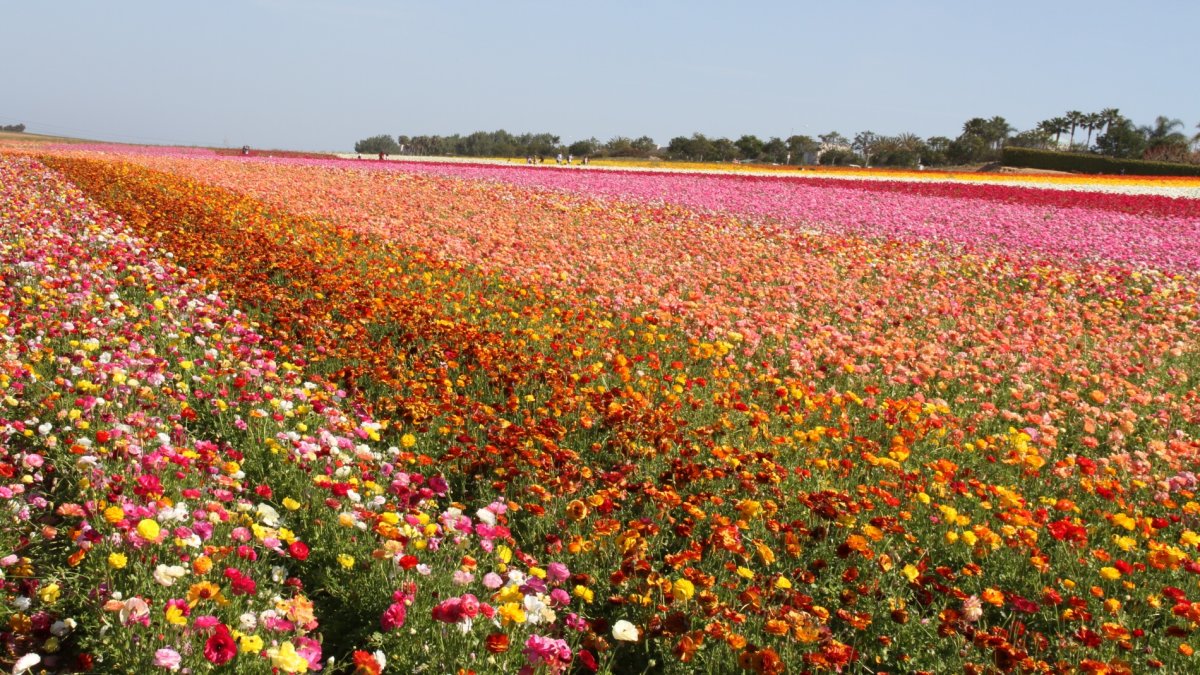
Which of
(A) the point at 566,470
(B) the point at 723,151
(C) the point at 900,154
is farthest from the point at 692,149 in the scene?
(A) the point at 566,470

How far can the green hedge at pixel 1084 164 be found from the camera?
150 ft

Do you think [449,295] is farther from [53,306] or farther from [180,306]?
[53,306]

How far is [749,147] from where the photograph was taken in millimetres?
74188

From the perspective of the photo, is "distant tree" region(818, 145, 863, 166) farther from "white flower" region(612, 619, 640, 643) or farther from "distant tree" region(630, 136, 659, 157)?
"white flower" region(612, 619, 640, 643)

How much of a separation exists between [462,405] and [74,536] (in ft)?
7.60

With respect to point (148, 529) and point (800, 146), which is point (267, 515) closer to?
point (148, 529)

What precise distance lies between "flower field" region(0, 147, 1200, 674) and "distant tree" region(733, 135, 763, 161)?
2597 inches

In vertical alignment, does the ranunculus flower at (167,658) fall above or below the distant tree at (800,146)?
below

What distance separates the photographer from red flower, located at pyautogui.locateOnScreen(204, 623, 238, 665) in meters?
2.43

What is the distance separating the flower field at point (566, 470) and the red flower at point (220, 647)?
15 mm

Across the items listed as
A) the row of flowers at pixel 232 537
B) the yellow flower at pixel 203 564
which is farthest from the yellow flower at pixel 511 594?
the yellow flower at pixel 203 564

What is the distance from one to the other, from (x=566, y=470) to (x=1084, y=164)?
5473cm

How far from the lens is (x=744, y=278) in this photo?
10.3 meters

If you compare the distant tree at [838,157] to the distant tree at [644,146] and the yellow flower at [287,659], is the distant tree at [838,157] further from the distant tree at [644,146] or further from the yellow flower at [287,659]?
the yellow flower at [287,659]
